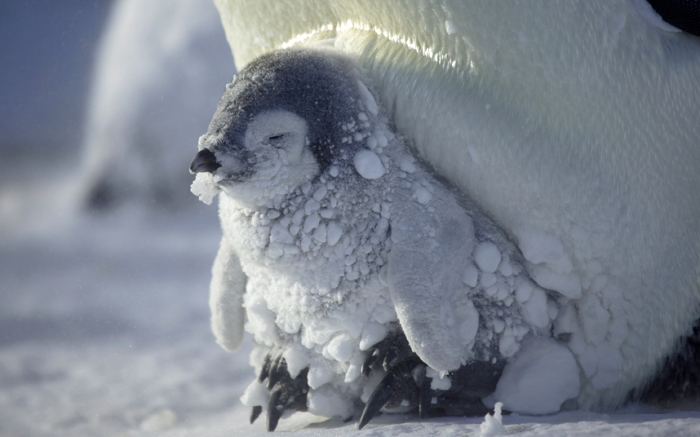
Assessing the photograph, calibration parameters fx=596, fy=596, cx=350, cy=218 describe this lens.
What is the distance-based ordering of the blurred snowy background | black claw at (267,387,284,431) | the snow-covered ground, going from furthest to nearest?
the blurred snowy background
the snow-covered ground
black claw at (267,387,284,431)

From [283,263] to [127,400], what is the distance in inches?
26.5

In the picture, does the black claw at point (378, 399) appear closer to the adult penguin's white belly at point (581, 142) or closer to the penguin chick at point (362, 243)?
the penguin chick at point (362, 243)

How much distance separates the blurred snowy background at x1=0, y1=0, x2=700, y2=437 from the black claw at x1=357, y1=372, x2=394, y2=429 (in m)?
0.33

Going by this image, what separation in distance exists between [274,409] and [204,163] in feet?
1.20

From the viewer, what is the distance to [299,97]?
0.73 metres

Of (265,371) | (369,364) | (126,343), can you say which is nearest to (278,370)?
(265,371)

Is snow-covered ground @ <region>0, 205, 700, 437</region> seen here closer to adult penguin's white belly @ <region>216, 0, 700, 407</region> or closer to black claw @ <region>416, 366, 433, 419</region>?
black claw @ <region>416, 366, 433, 419</region>

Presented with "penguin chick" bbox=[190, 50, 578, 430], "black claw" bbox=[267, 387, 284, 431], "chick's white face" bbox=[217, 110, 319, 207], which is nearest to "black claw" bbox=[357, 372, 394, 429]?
"penguin chick" bbox=[190, 50, 578, 430]

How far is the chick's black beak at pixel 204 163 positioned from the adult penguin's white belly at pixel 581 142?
26 cm

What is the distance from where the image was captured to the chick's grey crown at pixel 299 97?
71 cm

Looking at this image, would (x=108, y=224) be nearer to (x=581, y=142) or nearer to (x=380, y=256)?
(x=380, y=256)

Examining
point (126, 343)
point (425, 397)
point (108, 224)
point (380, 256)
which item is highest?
point (108, 224)

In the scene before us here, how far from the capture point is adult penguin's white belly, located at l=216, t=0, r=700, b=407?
2.30ft

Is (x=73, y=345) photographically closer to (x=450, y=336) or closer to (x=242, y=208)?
(x=242, y=208)
